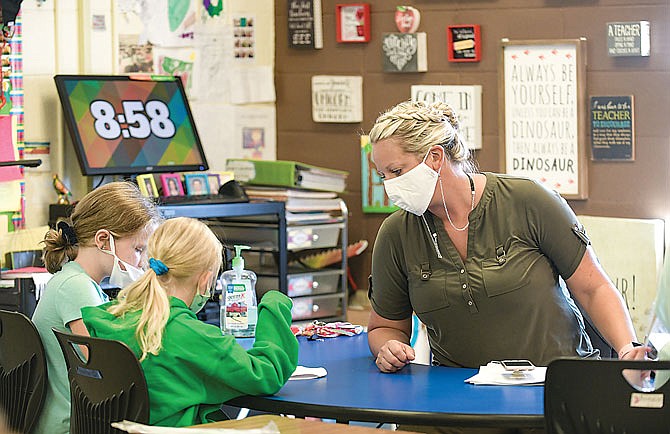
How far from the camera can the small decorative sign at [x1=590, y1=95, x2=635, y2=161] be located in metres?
4.12

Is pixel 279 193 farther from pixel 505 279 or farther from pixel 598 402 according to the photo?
pixel 598 402

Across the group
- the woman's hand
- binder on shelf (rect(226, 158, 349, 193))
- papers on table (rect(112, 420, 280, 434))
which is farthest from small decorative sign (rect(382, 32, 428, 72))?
papers on table (rect(112, 420, 280, 434))

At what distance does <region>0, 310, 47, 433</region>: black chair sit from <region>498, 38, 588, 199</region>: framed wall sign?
8.04 feet

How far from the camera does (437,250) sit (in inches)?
102

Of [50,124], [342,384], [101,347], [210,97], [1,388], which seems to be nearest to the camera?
[101,347]

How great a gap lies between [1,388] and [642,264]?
2.45m

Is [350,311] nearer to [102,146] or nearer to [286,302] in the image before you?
[102,146]

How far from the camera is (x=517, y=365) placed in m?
2.31

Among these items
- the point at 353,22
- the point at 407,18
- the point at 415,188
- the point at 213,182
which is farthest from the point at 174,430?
the point at 353,22

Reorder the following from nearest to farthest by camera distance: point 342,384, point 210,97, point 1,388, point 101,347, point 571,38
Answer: point 101,347, point 342,384, point 1,388, point 571,38, point 210,97

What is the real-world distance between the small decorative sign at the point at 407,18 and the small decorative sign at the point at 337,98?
1.07ft

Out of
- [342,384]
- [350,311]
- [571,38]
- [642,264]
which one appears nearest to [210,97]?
[350,311]

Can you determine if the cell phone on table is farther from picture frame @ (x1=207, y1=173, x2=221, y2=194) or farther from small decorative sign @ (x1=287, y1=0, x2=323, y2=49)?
small decorative sign @ (x1=287, y1=0, x2=323, y2=49)

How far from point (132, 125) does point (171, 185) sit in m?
0.29
